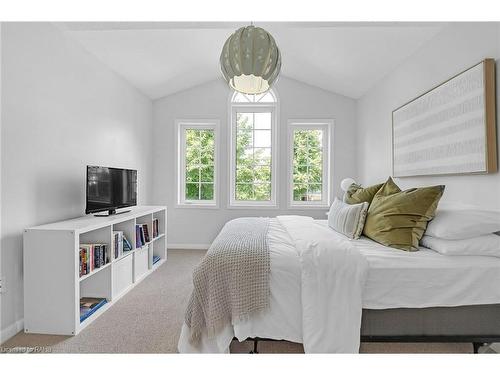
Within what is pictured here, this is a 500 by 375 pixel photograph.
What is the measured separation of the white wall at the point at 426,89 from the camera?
81.6 inches

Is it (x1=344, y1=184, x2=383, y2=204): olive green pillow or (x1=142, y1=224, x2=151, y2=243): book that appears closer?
(x1=344, y1=184, x2=383, y2=204): olive green pillow

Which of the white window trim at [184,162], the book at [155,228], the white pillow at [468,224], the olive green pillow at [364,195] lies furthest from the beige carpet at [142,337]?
the white window trim at [184,162]

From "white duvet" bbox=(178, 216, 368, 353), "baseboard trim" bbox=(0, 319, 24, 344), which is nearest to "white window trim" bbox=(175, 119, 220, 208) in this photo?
"baseboard trim" bbox=(0, 319, 24, 344)

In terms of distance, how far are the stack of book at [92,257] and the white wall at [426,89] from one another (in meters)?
2.84

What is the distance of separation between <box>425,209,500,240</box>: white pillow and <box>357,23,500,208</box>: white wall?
0.23 meters

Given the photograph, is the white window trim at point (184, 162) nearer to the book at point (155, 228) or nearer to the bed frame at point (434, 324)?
the book at point (155, 228)

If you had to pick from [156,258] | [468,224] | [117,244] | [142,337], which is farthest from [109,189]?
[468,224]

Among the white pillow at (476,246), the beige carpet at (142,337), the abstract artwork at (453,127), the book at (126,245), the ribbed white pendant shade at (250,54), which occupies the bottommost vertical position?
the beige carpet at (142,337)

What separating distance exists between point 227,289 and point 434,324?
1.19 m

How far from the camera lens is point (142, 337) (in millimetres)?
2148

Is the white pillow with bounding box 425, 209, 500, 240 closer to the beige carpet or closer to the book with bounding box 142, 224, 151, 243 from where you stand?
the beige carpet

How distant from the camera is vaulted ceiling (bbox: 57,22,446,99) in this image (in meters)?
2.85

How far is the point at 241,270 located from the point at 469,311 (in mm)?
1300
